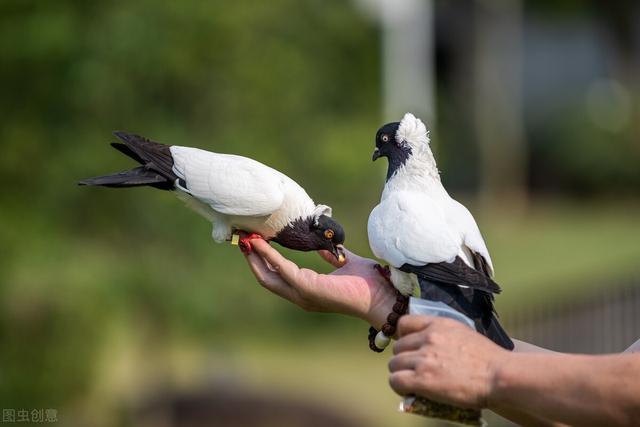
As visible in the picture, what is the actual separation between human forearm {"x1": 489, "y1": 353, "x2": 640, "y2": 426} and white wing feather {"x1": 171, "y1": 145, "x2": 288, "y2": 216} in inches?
38.9

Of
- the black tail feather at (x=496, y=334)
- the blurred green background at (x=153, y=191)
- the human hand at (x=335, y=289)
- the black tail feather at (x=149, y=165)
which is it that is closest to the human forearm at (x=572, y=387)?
the black tail feather at (x=496, y=334)

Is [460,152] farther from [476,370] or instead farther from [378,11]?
[476,370]

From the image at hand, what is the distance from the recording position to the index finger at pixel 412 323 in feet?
9.78

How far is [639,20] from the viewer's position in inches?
1052

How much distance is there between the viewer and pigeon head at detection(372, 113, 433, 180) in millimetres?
3371

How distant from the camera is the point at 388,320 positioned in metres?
3.24

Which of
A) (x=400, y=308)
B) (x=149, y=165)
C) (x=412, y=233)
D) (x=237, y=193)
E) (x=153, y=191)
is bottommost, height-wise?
(x=400, y=308)

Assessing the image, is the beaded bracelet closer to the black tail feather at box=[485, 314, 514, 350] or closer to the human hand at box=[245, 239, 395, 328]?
the human hand at box=[245, 239, 395, 328]

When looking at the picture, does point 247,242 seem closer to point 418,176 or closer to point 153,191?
point 418,176

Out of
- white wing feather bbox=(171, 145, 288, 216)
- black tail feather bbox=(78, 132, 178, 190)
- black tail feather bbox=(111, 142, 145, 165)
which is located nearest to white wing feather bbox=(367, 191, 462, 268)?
white wing feather bbox=(171, 145, 288, 216)

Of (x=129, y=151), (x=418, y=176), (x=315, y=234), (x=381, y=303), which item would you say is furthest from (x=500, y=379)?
(x=129, y=151)

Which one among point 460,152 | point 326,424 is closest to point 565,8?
point 460,152

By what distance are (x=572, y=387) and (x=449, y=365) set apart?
0.34m

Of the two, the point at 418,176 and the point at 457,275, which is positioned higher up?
the point at 418,176
